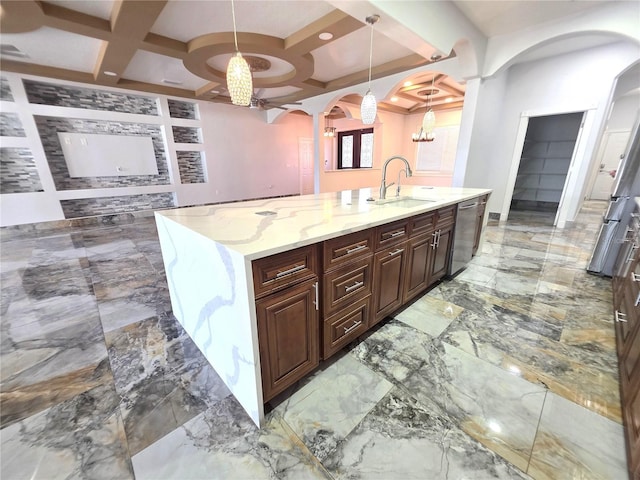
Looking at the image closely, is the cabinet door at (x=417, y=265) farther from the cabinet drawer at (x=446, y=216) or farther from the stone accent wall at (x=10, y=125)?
the stone accent wall at (x=10, y=125)

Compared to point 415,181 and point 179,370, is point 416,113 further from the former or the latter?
point 179,370

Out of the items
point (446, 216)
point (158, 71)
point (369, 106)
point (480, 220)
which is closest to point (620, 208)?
point (480, 220)

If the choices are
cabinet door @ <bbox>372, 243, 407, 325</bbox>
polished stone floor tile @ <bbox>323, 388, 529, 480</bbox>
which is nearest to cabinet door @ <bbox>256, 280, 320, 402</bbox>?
polished stone floor tile @ <bbox>323, 388, 529, 480</bbox>

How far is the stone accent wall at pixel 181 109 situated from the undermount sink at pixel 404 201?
19.5 feet

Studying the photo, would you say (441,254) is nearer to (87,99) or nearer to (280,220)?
(280,220)

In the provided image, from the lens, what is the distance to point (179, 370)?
5.06 ft

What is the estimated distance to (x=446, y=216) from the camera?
7.46ft

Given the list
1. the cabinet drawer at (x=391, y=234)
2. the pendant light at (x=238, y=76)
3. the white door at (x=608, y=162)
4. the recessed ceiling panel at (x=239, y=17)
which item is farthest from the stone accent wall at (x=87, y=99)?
the white door at (x=608, y=162)

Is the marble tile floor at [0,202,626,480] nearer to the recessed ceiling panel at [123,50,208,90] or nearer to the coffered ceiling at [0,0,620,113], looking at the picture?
the coffered ceiling at [0,0,620,113]

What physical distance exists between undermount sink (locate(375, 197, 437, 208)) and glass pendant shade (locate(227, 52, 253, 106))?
1.48m

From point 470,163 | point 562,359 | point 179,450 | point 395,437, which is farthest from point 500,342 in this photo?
point 470,163

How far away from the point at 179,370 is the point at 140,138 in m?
5.78

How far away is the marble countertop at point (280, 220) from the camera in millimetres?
1100

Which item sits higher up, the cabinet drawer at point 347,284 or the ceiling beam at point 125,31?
the ceiling beam at point 125,31
